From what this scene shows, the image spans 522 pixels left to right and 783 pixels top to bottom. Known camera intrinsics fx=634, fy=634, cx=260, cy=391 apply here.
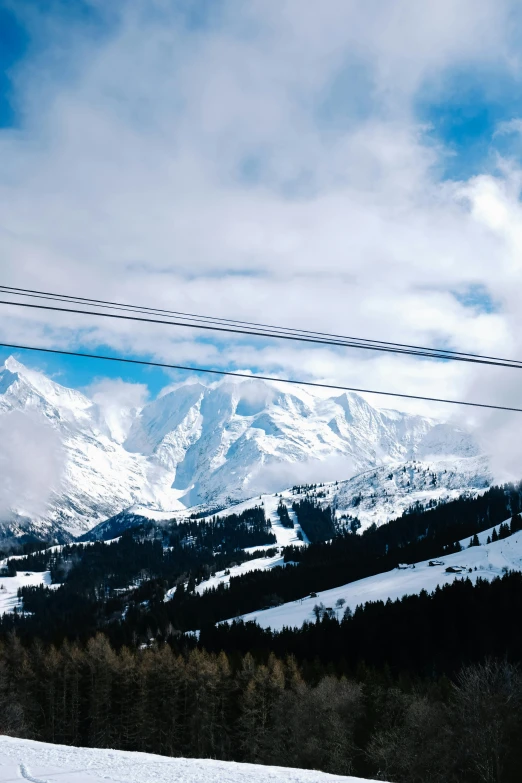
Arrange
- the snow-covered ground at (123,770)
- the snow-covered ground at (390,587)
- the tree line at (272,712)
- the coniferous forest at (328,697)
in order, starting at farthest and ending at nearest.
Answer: the snow-covered ground at (390,587) → the coniferous forest at (328,697) → the tree line at (272,712) → the snow-covered ground at (123,770)

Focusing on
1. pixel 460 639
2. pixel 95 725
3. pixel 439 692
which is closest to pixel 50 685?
pixel 95 725

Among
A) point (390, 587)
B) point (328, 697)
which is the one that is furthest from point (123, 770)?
point (390, 587)

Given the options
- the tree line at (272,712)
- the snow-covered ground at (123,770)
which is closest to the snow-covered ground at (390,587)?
the tree line at (272,712)

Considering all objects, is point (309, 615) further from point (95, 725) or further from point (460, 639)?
point (95, 725)

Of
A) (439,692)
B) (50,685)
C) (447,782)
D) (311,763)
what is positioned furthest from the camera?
(50,685)

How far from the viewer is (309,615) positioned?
173 metres

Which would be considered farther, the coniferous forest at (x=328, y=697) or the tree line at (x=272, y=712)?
the coniferous forest at (x=328, y=697)

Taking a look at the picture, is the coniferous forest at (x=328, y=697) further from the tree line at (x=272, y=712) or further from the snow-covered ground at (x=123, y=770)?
the snow-covered ground at (x=123, y=770)

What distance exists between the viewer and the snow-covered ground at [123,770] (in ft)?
73.1

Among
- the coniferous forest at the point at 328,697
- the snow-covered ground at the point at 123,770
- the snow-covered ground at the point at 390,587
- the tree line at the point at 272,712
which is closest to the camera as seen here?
the snow-covered ground at the point at 123,770

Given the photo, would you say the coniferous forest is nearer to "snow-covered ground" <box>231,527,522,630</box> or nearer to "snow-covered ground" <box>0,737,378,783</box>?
"snow-covered ground" <box>0,737,378,783</box>

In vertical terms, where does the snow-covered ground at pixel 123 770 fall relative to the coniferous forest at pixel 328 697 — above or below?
above

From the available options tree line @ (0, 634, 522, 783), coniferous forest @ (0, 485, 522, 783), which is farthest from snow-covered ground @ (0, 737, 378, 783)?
tree line @ (0, 634, 522, 783)

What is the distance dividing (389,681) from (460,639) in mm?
41132
